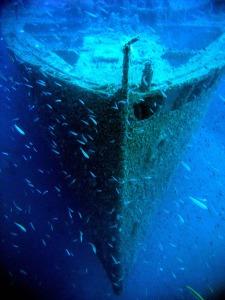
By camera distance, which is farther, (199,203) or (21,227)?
(199,203)

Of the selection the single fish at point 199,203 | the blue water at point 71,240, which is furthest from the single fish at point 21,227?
the single fish at point 199,203

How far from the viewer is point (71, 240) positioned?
638 centimetres

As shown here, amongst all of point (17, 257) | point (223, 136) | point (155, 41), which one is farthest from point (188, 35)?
point (17, 257)

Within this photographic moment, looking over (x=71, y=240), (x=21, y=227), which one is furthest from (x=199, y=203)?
(x=21, y=227)

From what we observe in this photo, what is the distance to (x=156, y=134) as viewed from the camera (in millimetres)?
3904

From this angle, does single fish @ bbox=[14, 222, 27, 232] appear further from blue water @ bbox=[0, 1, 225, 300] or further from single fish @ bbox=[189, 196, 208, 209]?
single fish @ bbox=[189, 196, 208, 209]

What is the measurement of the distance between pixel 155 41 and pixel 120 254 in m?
6.31

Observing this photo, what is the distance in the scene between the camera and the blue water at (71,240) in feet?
19.7

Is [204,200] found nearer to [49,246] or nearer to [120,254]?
[120,254]

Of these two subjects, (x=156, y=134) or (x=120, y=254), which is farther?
(x=120, y=254)

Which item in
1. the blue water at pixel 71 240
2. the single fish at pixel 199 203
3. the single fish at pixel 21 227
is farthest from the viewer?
the single fish at pixel 199 203

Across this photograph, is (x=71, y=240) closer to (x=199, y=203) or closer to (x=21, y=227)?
(x=21, y=227)

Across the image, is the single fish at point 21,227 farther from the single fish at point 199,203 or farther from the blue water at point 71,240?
the single fish at point 199,203

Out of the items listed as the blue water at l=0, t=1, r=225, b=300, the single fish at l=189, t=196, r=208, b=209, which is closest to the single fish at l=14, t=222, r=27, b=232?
the blue water at l=0, t=1, r=225, b=300
